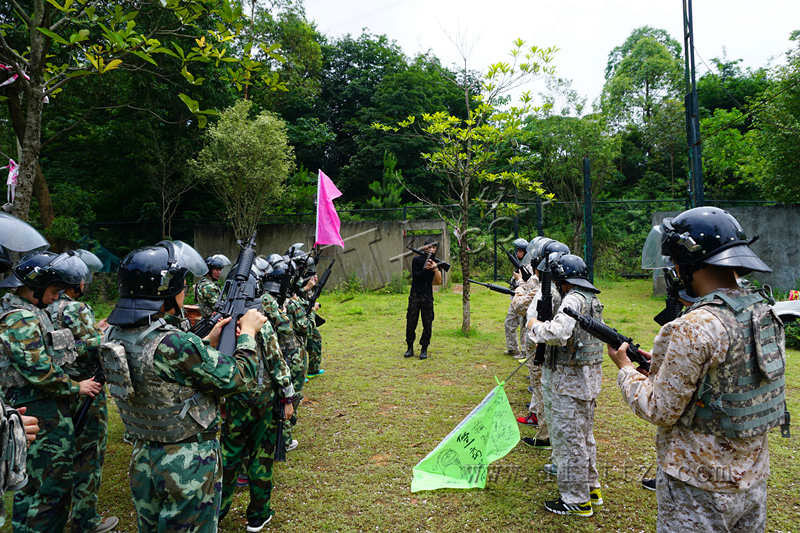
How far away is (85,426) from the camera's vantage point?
3545 mm

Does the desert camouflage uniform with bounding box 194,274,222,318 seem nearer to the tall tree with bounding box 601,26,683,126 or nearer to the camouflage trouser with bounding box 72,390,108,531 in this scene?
the camouflage trouser with bounding box 72,390,108,531

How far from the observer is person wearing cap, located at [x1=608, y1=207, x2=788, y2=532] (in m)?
2.01

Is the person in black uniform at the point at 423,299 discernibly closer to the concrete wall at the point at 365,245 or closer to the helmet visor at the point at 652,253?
the helmet visor at the point at 652,253

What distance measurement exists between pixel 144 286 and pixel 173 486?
1086 mm

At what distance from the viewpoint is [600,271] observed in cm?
2066

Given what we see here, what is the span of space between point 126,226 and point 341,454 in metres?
17.9

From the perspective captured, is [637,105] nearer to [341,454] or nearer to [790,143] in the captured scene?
[790,143]

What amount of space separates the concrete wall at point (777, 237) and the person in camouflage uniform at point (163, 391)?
13837 millimetres

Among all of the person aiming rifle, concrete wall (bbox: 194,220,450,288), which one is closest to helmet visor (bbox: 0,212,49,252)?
the person aiming rifle

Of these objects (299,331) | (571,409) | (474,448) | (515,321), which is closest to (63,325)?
(299,331)

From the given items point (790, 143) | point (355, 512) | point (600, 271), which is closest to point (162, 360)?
point (355, 512)

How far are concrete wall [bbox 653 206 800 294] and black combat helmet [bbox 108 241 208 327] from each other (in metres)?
13.8

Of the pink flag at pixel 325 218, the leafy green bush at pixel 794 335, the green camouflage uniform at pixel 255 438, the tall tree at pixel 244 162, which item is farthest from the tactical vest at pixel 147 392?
the tall tree at pixel 244 162

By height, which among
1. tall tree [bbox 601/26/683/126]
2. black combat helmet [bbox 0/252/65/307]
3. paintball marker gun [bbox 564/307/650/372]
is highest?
tall tree [bbox 601/26/683/126]
